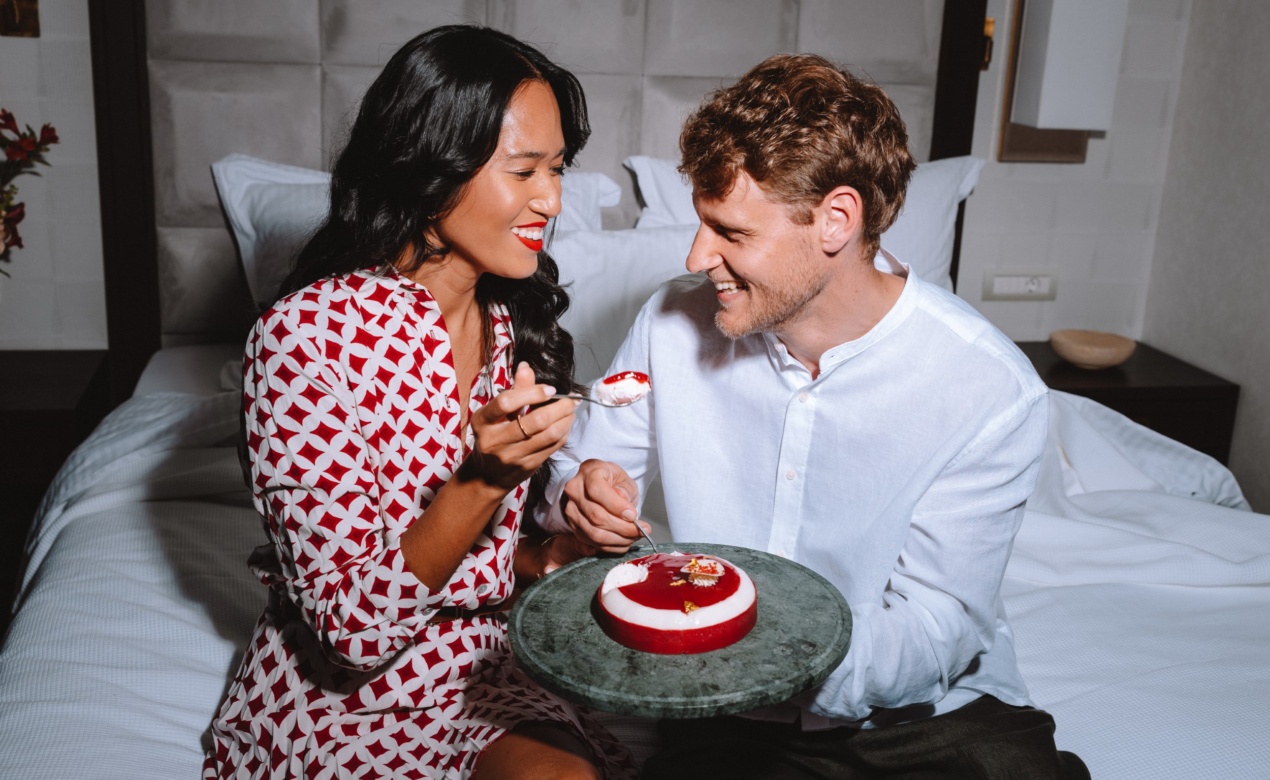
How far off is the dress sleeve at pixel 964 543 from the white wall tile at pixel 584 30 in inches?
67.9

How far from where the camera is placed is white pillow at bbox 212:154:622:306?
8.07 feet

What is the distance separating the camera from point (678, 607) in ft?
3.34

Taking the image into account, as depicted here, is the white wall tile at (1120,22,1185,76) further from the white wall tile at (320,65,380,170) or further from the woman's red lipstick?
the woman's red lipstick

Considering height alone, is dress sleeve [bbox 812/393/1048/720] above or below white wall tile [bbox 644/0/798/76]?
below

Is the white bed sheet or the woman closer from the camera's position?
the woman

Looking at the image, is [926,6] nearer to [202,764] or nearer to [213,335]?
[213,335]

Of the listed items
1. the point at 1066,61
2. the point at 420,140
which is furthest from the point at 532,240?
the point at 1066,61

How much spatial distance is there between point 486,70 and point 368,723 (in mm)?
830

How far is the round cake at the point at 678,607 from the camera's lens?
994mm

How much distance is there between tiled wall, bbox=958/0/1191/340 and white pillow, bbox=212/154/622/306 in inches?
48.9

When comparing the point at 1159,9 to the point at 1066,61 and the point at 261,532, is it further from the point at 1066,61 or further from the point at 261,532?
the point at 261,532

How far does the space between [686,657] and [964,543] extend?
0.53 m

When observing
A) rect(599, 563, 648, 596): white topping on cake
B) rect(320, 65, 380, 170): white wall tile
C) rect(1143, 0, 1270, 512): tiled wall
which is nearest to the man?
rect(599, 563, 648, 596): white topping on cake

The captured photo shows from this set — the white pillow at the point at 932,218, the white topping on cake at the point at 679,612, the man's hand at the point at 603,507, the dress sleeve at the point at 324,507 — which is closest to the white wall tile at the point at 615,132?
the white pillow at the point at 932,218
